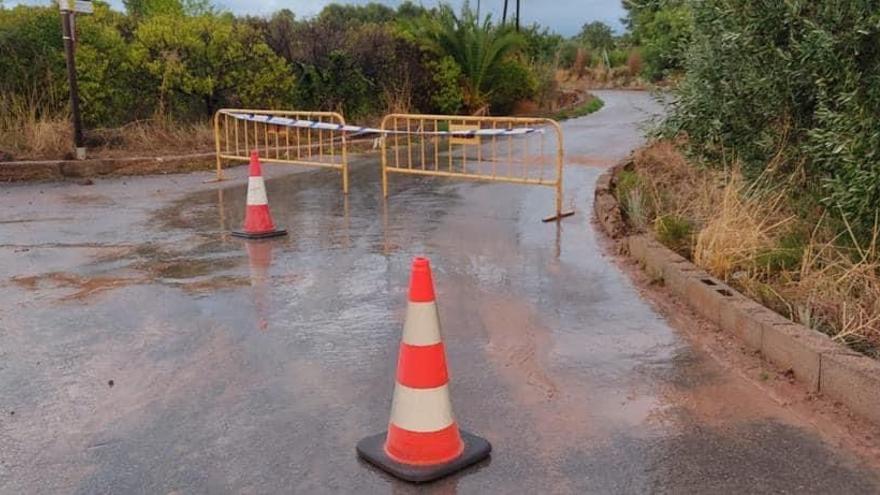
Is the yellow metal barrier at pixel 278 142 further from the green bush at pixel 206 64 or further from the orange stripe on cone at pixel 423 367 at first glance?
the orange stripe on cone at pixel 423 367

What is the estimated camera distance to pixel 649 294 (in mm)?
6742

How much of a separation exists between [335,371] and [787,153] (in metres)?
4.15

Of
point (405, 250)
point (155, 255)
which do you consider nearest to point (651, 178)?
point (405, 250)

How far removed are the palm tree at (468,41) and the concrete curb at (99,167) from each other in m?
9.84

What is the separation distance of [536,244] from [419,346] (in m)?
4.81

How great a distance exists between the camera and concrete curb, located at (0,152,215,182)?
12992 millimetres

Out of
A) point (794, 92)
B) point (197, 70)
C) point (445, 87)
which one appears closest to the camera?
point (794, 92)

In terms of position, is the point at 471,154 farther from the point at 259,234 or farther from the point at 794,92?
the point at 794,92

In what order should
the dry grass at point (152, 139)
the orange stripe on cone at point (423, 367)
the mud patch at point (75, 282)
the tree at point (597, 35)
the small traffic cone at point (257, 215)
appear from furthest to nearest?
the tree at point (597, 35)
the dry grass at point (152, 139)
the small traffic cone at point (257, 215)
the mud patch at point (75, 282)
the orange stripe on cone at point (423, 367)

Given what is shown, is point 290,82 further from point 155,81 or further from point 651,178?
point 651,178

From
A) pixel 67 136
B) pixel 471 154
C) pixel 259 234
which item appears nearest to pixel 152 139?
pixel 67 136

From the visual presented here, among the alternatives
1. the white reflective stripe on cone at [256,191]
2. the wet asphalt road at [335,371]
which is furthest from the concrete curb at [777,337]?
the white reflective stripe on cone at [256,191]

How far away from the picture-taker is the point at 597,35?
Result: 64.1m

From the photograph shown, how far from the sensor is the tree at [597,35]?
2409 inches
